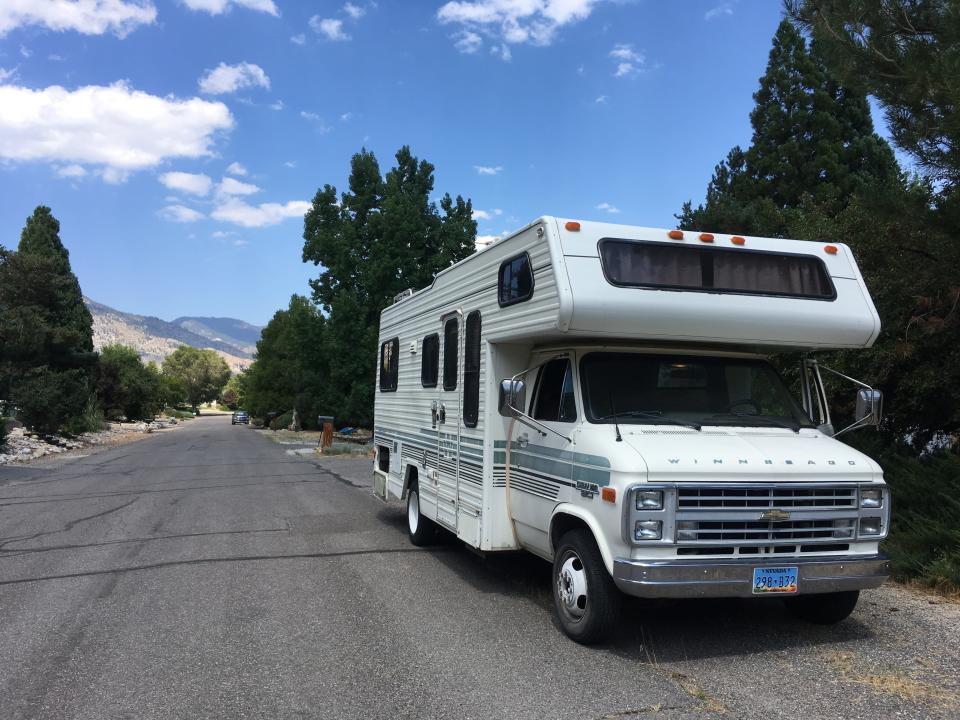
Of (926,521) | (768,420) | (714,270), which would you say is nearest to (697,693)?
(768,420)

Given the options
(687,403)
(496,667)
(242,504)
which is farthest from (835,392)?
(242,504)

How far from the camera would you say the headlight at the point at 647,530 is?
4.81 m

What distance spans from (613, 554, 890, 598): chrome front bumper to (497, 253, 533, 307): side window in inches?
89.5

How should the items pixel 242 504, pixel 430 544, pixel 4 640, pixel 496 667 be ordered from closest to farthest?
1. pixel 496 667
2. pixel 4 640
3. pixel 430 544
4. pixel 242 504

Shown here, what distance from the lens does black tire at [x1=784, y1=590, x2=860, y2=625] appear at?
562 cm

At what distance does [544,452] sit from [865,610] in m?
2.93

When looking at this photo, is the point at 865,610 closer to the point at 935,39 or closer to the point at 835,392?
the point at 835,392

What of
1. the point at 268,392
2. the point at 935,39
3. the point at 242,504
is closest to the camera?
the point at 935,39

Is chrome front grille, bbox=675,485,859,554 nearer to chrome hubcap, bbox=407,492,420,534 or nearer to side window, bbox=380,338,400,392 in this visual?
chrome hubcap, bbox=407,492,420,534

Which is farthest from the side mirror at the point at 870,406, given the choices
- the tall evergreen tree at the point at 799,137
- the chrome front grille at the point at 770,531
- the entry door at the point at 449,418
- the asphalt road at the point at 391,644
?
the tall evergreen tree at the point at 799,137

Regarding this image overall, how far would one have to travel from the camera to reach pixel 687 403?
19.6 feet

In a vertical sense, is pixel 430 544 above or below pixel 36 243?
below

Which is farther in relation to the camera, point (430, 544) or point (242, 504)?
point (242, 504)

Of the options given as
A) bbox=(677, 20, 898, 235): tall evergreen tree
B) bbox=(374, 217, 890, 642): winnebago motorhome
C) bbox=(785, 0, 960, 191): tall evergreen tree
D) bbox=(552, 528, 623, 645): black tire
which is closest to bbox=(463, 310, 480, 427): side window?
bbox=(374, 217, 890, 642): winnebago motorhome
